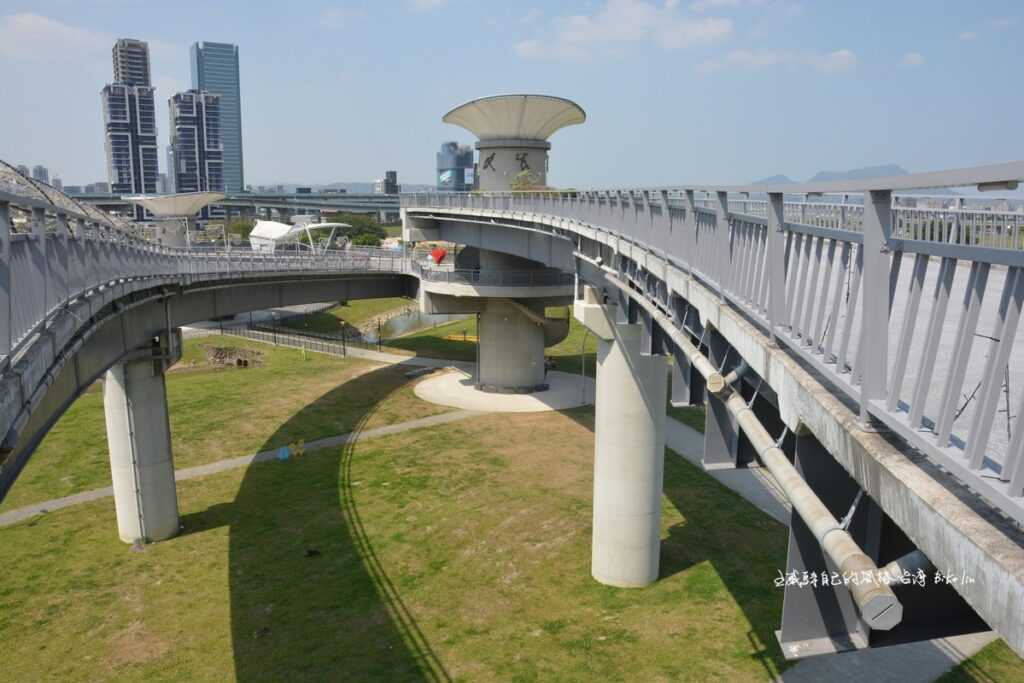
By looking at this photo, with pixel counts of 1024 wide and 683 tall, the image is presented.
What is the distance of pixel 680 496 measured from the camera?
75.9 feet

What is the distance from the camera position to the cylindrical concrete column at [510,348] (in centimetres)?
3638

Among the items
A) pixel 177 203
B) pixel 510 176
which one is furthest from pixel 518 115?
pixel 177 203

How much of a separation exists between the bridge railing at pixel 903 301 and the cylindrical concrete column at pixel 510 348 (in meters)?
27.1

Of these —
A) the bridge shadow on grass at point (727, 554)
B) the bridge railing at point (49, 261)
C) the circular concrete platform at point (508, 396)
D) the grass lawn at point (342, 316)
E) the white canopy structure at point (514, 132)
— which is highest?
the white canopy structure at point (514, 132)

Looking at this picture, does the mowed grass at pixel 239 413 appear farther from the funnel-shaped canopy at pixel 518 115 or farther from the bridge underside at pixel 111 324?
the funnel-shaped canopy at pixel 518 115

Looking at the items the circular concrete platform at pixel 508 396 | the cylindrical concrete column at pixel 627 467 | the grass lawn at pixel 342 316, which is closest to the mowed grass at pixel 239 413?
the circular concrete platform at pixel 508 396

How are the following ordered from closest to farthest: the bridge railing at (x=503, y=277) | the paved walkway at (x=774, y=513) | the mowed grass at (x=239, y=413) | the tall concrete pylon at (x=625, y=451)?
the paved walkway at (x=774, y=513) < the tall concrete pylon at (x=625, y=451) < the mowed grass at (x=239, y=413) < the bridge railing at (x=503, y=277)

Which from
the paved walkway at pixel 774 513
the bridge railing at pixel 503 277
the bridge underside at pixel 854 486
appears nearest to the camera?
the bridge underside at pixel 854 486

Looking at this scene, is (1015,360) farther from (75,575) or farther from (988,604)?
(75,575)

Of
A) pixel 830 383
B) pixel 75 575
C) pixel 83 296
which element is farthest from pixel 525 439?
pixel 830 383

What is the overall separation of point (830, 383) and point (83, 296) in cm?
958

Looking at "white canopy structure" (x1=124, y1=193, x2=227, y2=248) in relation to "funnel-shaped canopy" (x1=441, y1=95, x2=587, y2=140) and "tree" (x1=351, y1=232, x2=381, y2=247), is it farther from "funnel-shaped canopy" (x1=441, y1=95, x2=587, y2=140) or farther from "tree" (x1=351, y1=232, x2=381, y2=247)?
"tree" (x1=351, y1=232, x2=381, y2=247)

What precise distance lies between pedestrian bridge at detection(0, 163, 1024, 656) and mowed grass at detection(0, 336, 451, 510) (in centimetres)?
1187

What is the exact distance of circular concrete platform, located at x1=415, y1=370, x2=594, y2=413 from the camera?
113ft
